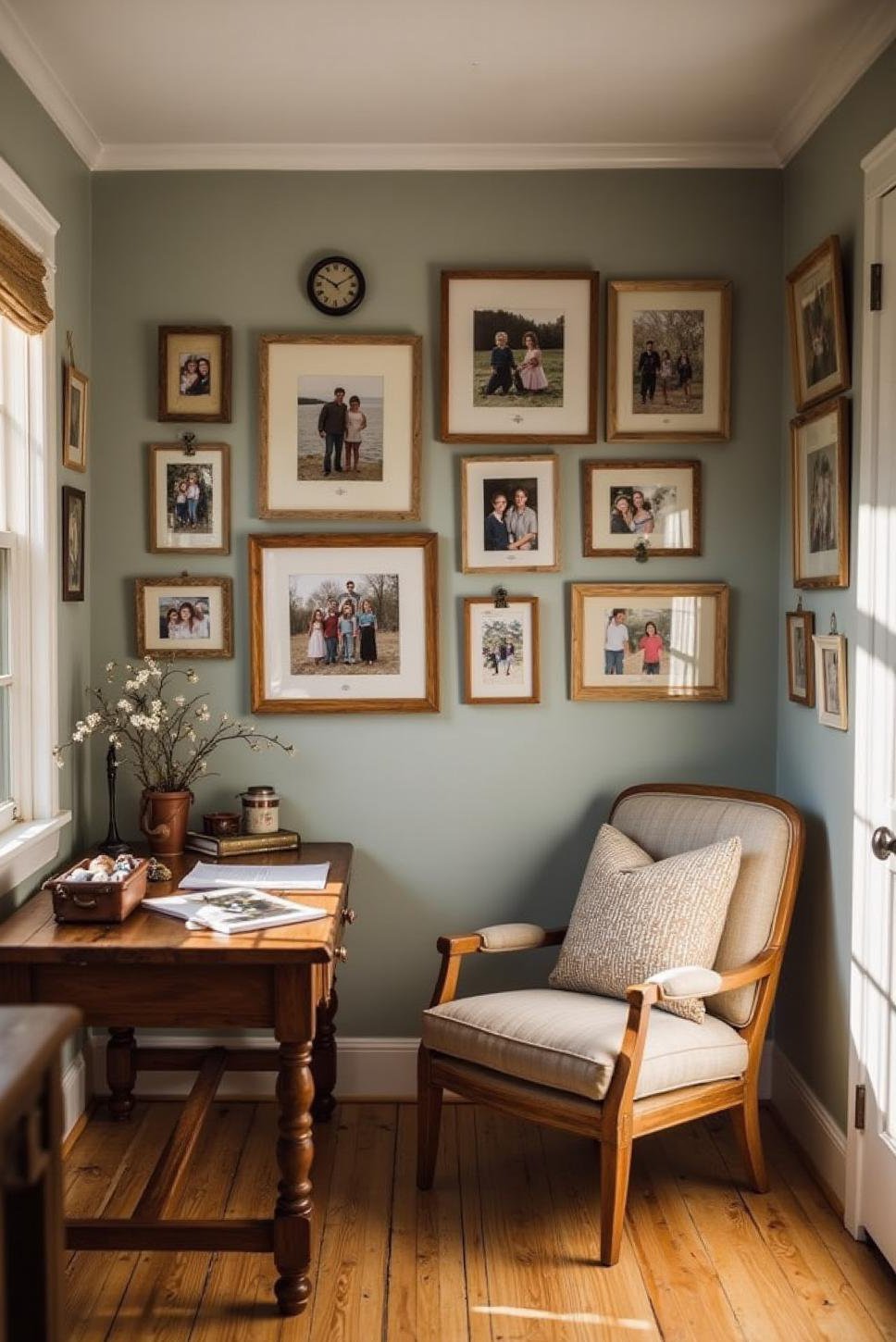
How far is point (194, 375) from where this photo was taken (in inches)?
141

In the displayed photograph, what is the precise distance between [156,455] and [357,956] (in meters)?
1.62

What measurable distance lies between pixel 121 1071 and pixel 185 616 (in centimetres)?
133

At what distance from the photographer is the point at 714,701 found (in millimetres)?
3650

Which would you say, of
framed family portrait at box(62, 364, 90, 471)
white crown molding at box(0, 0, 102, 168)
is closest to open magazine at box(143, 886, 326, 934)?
framed family portrait at box(62, 364, 90, 471)

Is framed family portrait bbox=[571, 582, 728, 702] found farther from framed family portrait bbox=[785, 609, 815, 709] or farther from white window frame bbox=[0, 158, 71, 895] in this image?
white window frame bbox=[0, 158, 71, 895]

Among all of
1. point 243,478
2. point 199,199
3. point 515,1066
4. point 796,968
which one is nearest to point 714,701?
point 796,968

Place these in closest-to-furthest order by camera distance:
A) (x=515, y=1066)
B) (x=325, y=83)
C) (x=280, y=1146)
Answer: (x=280, y=1146) < (x=515, y=1066) < (x=325, y=83)

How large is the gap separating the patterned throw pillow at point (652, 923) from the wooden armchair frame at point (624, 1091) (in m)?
0.12

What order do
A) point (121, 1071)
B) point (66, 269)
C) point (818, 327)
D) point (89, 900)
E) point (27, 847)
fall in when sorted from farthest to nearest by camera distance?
point (121, 1071) < point (66, 269) < point (818, 327) < point (27, 847) < point (89, 900)

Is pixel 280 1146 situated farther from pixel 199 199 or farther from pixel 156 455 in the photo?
pixel 199 199

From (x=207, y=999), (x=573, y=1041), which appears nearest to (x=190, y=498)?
(x=207, y=999)

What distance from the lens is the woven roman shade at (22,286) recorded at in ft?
8.96

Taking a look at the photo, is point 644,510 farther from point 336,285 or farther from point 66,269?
point 66,269

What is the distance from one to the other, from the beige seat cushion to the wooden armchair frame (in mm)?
32
